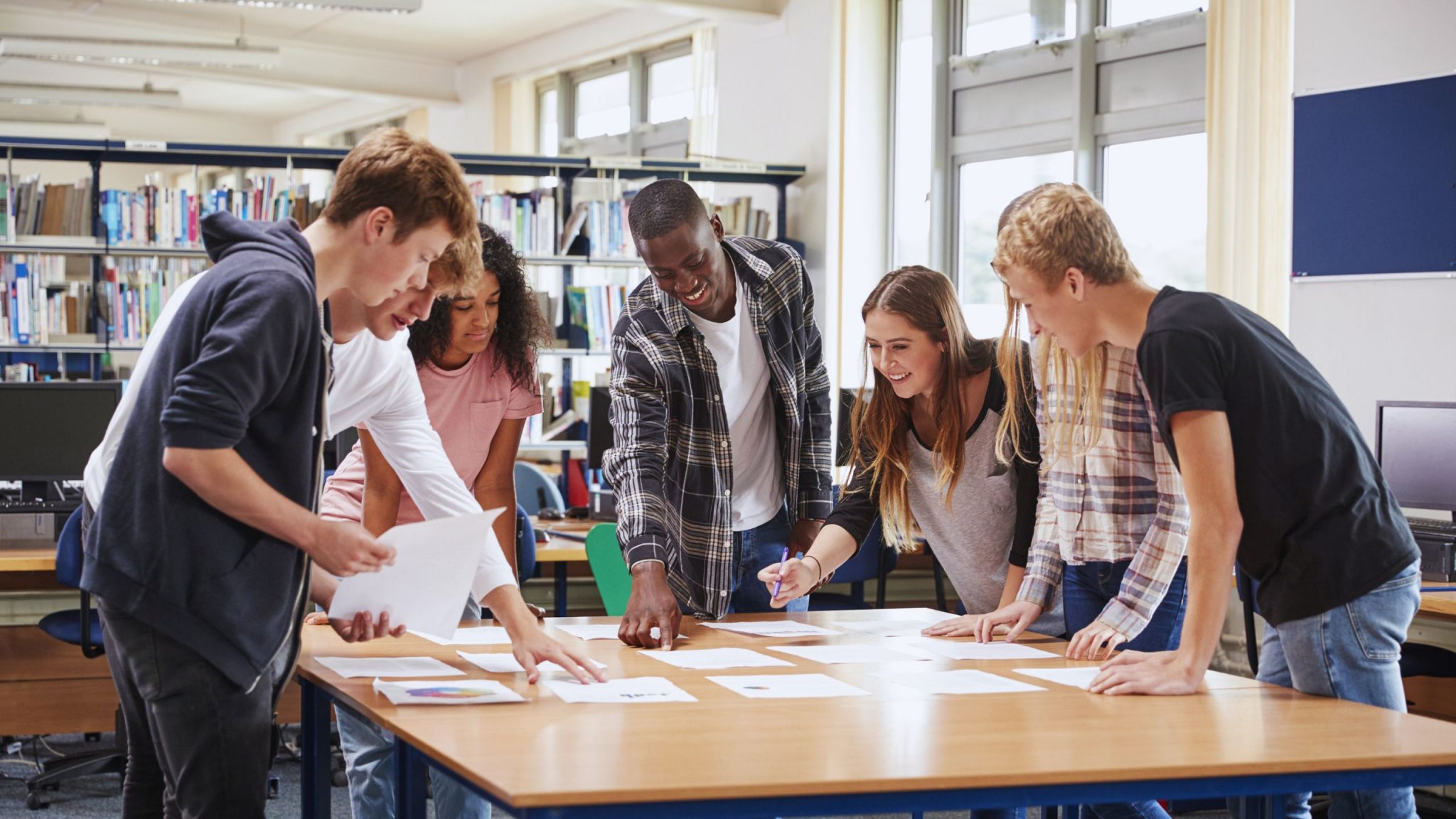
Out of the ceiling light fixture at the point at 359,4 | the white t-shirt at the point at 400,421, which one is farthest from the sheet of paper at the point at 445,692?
the ceiling light fixture at the point at 359,4

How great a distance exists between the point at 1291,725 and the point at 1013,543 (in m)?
0.81

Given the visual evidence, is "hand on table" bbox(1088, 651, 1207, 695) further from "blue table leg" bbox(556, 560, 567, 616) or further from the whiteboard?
the whiteboard

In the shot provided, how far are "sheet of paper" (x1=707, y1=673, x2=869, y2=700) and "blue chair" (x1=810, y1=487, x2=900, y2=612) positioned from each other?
93.9 inches

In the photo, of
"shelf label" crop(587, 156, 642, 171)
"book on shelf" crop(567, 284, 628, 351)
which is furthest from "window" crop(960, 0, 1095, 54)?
"book on shelf" crop(567, 284, 628, 351)

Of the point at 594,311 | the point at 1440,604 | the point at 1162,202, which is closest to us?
the point at 1440,604

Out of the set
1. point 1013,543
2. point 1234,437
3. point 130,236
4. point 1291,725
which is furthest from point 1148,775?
point 130,236

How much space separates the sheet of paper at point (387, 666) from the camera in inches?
77.4

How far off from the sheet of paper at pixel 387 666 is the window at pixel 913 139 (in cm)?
519

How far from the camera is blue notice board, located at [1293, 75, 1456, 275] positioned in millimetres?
4203

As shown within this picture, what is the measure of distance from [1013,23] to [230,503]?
568 cm

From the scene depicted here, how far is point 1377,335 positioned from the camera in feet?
14.4

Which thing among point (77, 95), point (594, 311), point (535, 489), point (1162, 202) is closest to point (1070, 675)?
point (535, 489)

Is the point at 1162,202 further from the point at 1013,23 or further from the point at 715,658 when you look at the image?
the point at 715,658

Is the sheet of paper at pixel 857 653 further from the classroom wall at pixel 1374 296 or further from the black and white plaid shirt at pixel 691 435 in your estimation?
the classroom wall at pixel 1374 296
